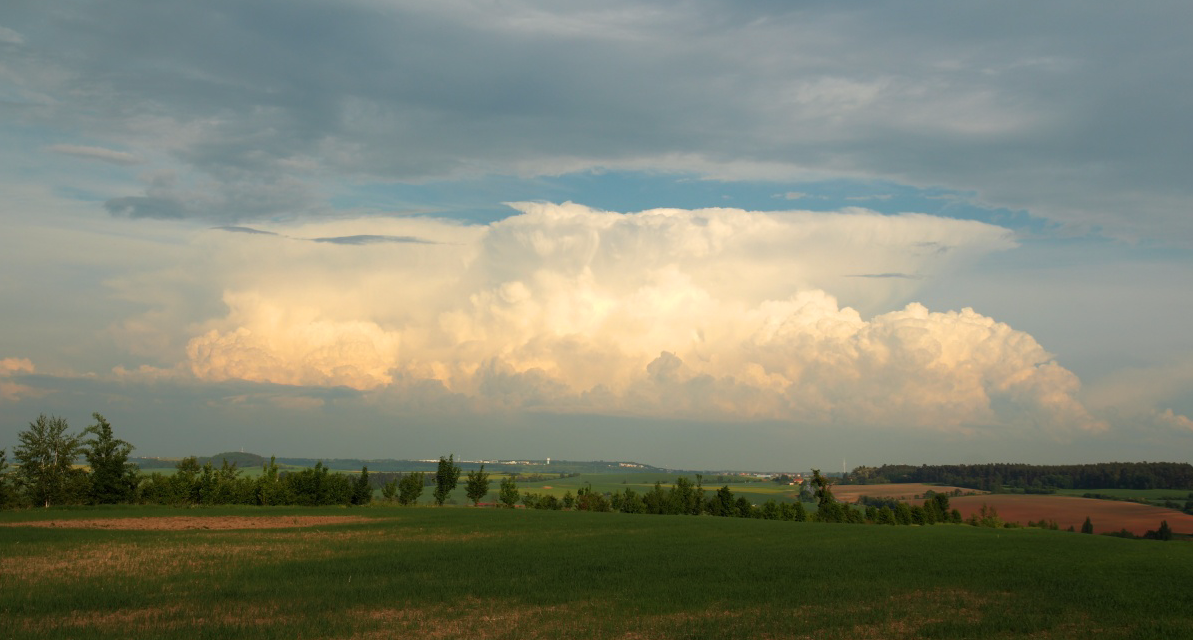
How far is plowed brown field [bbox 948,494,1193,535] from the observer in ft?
368

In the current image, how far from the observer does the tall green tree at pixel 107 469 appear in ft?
282

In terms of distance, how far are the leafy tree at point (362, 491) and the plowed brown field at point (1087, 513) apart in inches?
3956

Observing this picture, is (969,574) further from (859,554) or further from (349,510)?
(349,510)

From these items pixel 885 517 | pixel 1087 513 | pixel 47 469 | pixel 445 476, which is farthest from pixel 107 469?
pixel 1087 513

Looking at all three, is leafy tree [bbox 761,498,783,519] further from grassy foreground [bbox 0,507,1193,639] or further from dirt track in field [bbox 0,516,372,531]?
grassy foreground [bbox 0,507,1193,639]

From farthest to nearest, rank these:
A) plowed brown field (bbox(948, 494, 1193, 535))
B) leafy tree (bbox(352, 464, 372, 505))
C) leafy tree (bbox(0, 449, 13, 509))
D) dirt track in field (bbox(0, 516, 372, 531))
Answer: plowed brown field (bbox(948, 494, 1193, 535)), leafy tree (bbox(352, 464, 372, 505)), leafy tree (bbox(0, 449, 13, 509)), dirt track in field (bbox(0, 516, 372, 531))

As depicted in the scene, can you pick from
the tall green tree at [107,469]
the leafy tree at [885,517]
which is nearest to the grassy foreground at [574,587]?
the tall green tree at [107,469]

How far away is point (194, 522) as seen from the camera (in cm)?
6366

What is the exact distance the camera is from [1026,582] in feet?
105

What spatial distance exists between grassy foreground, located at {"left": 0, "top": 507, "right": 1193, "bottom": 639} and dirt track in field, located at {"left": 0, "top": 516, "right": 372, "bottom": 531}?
20.6 ft

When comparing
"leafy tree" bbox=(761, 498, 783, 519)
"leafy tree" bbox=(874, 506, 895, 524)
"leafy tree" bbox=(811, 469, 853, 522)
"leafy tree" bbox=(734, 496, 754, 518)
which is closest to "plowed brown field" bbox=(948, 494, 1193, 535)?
"leafy tree" bbox=(874, 506, 895, 524)

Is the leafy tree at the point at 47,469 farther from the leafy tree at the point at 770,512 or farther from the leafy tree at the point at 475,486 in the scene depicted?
the leafy tree at the point at 770,512

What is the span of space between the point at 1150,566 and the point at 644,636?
100 ft

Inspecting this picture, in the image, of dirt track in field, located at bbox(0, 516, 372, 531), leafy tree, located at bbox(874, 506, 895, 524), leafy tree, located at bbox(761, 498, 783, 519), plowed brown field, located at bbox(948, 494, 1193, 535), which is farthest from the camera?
leafy tree, located at bbox(874, 506, 895, 524)
